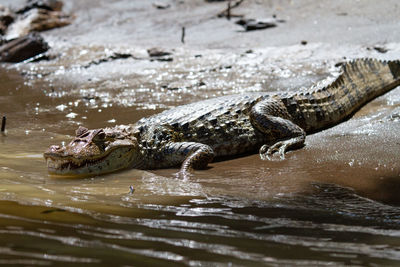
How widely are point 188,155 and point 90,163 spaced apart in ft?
3.03

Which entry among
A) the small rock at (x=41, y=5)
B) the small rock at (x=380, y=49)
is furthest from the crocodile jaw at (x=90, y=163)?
the small rock at (x=41, y=5)

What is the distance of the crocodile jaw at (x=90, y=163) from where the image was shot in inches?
178

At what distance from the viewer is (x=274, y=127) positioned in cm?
547

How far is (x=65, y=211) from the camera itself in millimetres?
3193

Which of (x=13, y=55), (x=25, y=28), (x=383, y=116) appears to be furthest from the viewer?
(x=25, y=28)

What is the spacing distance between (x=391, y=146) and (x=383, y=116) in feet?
3.73

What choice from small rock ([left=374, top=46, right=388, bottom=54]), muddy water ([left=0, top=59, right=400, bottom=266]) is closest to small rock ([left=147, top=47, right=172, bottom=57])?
small rock ([left=374, top=46, right=388, bottom=54])

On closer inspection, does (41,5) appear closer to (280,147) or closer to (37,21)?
(37,21)

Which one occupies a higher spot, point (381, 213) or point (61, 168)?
point (381, 213)

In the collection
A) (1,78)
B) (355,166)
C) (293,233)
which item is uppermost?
(293,233)

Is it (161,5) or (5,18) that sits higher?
(161,5)

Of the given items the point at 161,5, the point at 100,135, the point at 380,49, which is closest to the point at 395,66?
the point at 380,49

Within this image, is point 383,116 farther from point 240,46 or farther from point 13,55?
point 13,55

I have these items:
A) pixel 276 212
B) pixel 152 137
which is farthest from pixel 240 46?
pixel 276 212
